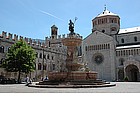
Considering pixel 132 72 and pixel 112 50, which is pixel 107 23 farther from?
pixel 132 72

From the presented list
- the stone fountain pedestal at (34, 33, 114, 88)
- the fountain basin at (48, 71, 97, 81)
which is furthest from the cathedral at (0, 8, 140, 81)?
the fountain basin at (48, 71, 97, 81)

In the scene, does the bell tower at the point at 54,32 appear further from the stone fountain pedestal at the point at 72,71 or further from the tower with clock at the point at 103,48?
the stone fountain pedestal at the point at 72,71

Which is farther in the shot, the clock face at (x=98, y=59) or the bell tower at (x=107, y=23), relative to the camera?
the bell tower at (x=107, y=23)

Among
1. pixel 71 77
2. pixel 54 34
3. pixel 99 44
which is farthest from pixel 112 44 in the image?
pixel 71 77

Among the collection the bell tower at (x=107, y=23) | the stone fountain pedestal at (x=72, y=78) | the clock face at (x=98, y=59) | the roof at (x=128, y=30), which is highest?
the bell tower at (x=107, y=23)

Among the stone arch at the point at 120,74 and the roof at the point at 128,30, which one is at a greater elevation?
the roof at the point at 128,30

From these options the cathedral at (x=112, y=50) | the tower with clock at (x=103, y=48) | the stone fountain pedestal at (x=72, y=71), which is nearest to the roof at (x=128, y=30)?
the cathedral at (x=112, y=50)

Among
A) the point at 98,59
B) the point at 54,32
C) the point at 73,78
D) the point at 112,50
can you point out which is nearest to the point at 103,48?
the point at 112,50

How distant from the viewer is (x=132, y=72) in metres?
58.2

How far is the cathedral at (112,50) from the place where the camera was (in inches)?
2243
